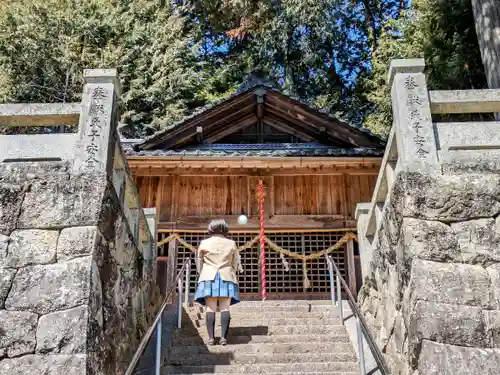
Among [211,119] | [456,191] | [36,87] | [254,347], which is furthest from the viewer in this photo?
[36,87]

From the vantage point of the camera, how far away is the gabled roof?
40.2ft

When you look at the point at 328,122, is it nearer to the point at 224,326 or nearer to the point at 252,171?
the point at 252,171

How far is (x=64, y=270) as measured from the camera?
16.7 feet

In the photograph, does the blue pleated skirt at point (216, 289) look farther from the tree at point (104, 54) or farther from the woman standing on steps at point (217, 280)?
the tree at point (104, 54)

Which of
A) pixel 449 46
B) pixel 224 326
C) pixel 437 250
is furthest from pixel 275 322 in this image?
pixel 449 46

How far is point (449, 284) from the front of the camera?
4855 mm

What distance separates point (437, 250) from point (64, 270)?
3.60 meters

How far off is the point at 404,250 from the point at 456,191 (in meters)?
0.83

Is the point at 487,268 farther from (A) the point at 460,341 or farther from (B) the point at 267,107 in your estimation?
(B) the point at 267,107

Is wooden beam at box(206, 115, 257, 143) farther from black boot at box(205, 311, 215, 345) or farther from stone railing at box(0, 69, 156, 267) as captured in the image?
black boot at box(205, 311, 215, 345)

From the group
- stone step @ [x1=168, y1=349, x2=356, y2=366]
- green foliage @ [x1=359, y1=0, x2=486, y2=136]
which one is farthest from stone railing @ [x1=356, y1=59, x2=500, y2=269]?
green foliage @ [x1=359, y1=0, x2=486, y2=136]

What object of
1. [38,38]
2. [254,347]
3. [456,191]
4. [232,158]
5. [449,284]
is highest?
[38,38]

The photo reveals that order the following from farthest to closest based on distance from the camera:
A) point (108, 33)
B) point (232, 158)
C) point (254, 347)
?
1. point (108, 33)
2. point (232, 158)
3. point (254, 347)

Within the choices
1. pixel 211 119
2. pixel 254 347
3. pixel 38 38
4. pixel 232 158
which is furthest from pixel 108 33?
pixel 254 347
